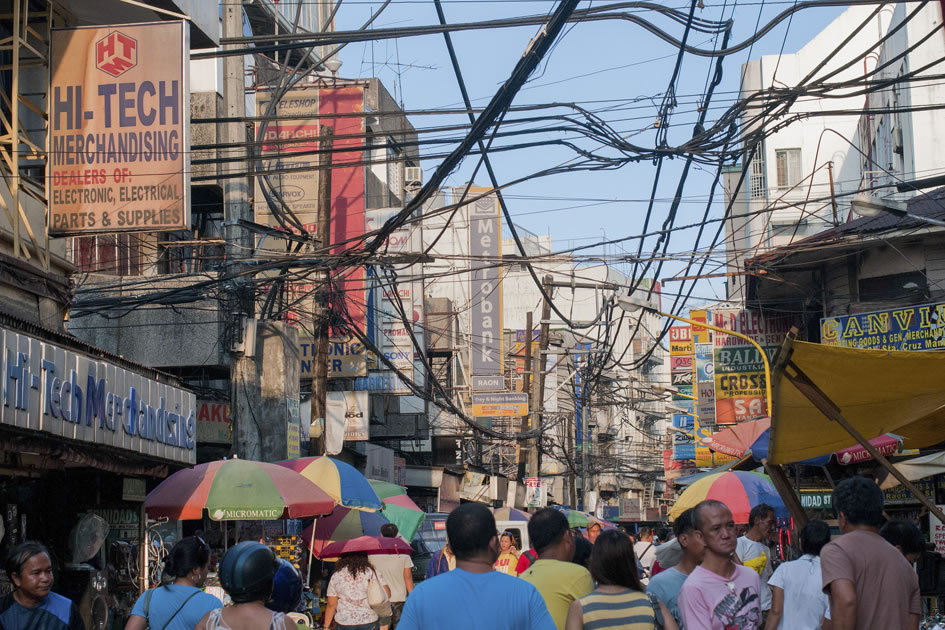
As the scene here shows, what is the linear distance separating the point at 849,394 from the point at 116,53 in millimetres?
7857

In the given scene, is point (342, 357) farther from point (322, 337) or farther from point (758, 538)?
point (758, 538)

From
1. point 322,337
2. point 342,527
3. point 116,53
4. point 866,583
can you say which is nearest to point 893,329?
point 322,337

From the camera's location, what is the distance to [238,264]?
15094 mm

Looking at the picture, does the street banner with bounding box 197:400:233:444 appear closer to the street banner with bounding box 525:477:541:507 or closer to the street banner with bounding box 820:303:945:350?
the street banner with bounding box 820:303:945:350

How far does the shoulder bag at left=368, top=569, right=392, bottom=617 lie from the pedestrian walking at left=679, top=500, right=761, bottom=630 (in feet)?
18.6

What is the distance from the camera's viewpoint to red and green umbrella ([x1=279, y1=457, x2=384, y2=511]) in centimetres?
1321

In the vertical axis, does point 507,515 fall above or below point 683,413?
below

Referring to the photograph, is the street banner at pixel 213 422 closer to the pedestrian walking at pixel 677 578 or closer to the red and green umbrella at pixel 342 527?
the red and green umbrella at pixel 342 527

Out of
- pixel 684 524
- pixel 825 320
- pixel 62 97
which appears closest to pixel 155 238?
pixel 62 97

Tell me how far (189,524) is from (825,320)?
12259mm

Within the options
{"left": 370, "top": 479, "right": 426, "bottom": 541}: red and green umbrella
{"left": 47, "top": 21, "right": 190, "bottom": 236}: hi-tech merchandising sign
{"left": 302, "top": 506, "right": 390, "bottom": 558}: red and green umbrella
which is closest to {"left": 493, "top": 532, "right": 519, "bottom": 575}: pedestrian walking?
{"left": 302, "top": 506, "right": 390, "bottom": 558}: red and green umbrella

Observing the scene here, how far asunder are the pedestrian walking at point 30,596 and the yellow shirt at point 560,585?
2.48 metres

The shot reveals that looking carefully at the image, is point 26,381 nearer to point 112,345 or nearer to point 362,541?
point 362,541

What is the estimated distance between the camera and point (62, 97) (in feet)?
38.0
